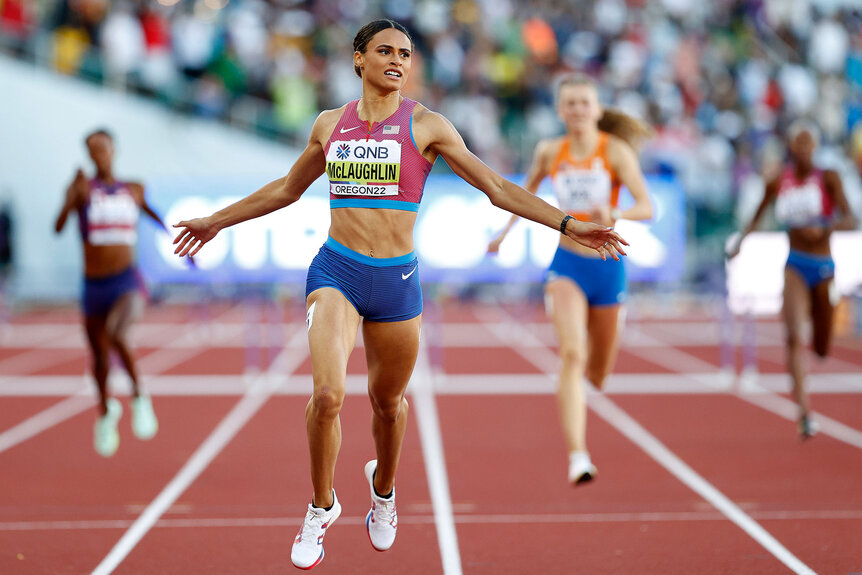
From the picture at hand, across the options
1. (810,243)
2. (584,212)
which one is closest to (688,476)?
(584,212)

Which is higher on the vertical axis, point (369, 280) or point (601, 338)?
point (369, 280)

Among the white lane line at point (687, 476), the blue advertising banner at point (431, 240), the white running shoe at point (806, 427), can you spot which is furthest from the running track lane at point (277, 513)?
the blue advertising banner at point (431, 240)

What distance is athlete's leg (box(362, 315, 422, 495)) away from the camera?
14.5 feet

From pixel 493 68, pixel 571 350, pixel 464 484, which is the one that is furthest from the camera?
pixel 493 68

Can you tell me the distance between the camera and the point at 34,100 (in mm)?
20203

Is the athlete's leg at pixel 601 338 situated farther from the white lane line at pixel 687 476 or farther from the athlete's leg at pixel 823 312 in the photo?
the athlete's leg at pixel 823 312

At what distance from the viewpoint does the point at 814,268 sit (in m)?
7.88

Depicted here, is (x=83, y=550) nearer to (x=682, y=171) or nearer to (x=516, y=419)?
(x=516, y=419)

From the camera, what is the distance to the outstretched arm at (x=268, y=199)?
14.4ft

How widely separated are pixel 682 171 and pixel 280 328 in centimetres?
758

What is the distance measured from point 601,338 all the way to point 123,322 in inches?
131

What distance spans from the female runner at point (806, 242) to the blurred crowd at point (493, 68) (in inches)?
378

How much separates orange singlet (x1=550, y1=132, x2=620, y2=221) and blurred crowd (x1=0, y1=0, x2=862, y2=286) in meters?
11.4

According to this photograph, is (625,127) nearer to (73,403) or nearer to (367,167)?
(367,167)
